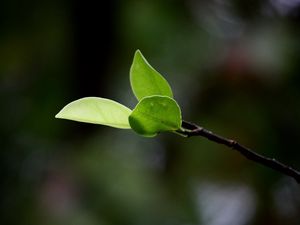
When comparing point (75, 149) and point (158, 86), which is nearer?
point (158, 86)

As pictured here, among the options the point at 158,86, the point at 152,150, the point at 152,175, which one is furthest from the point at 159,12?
the point at 158,86

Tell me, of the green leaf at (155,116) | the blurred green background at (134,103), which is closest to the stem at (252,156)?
the green leaf at (155,116)

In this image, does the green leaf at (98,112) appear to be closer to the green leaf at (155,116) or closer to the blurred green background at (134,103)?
the green leaf at (155,116)

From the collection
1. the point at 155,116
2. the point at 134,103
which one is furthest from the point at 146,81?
the point at 134,103

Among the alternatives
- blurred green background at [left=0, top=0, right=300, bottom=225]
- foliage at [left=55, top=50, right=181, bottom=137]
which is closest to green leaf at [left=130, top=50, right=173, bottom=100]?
foliage at [left=55, top=50, right=181, bottom=137]

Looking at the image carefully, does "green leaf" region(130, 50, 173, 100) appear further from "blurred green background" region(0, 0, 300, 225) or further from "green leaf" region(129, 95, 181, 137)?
"blurred green background" region(0, 0, 300, 225)

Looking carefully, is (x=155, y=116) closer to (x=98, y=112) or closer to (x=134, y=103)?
(x=98, y=112)

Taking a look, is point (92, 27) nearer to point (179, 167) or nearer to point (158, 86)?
point (179, 167)
